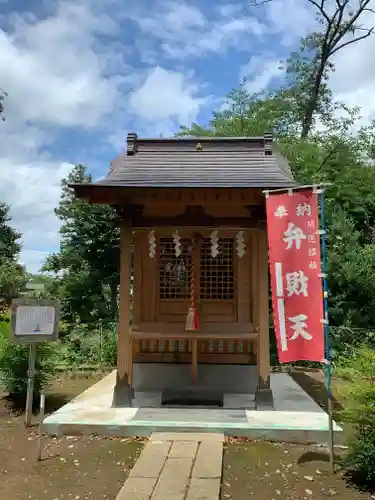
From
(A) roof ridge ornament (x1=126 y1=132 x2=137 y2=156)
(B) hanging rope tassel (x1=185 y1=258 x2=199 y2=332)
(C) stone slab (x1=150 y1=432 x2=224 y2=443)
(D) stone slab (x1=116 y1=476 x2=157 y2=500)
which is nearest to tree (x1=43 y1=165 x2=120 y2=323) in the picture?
(A) roof ridge ornament (x1=126 y1=132 x2=137 y2=156)

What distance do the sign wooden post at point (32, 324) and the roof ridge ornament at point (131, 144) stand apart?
10.1ft

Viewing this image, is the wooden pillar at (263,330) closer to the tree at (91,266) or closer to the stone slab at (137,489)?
A: the stone slab at (137,489)

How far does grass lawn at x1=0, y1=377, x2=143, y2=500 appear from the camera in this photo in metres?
4.24

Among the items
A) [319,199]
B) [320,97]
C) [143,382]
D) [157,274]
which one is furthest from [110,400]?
[320,97]

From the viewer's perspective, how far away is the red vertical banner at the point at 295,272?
16.9ft

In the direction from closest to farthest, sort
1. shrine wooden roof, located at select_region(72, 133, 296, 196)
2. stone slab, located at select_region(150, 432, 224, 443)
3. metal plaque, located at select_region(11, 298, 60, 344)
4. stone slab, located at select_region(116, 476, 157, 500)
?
stone slab, located at select_region(116, 476, 157, 500), stone slab, located at select_region(150, 432, 224, 443), metal plaque, located at select_region(11, 298, 60, 344), shrine wooden roof, located at select_region(72, 133, 296, 196)

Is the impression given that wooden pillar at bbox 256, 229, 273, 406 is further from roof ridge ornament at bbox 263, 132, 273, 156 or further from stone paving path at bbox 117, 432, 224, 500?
roof ridge ornament at bbox 263, 132, 273, 156

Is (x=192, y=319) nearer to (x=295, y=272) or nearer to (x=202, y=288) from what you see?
(x=202, y=288)

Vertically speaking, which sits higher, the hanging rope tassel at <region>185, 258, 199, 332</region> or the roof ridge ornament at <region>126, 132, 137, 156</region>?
the roof ridge ornament at <region>126, 132, 137, 156</region>

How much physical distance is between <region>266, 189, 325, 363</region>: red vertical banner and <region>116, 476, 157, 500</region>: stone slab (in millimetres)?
1886

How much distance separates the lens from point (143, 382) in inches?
312

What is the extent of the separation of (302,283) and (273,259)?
1.37ft

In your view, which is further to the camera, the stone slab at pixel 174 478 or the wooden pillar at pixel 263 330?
the wooden pillar at pixel 263 330

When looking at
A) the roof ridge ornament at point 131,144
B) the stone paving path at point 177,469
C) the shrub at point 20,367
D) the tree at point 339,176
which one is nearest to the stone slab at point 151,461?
the stone paving path at point 177,469
